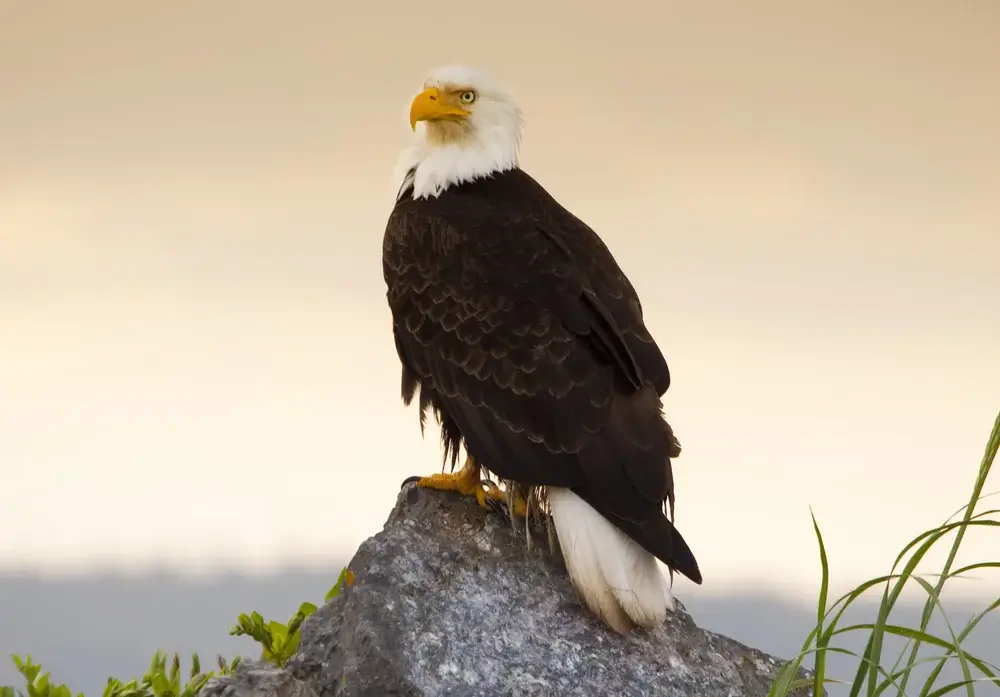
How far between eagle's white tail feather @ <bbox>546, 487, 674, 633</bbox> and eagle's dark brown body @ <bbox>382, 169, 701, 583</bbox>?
65mm

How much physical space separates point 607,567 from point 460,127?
1.63m

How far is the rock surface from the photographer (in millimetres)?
3127

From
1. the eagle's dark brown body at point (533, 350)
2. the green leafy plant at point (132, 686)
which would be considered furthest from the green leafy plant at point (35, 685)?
the eagle's dark brown body at point (533, 350)

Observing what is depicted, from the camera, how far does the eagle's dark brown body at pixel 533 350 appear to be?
319 cm

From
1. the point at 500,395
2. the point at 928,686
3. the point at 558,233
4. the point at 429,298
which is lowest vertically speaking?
the point at 928,686

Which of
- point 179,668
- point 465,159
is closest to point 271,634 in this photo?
point 179,668

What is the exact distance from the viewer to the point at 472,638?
321cm

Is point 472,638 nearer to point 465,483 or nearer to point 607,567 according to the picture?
point 607,567

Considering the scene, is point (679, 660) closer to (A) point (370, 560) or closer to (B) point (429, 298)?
(A) point (370, 560)

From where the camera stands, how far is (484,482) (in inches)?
143

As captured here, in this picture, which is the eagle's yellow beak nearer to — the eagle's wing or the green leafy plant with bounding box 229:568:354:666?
the eagle's wing

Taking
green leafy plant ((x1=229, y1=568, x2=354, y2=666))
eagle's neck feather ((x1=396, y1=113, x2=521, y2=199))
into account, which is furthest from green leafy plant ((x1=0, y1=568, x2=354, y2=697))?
eagle's neck feather ((x1=396, y1=113, x2=521, y2=199))

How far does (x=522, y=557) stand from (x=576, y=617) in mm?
258

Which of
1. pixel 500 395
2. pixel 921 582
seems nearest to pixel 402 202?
pixel 500 395
